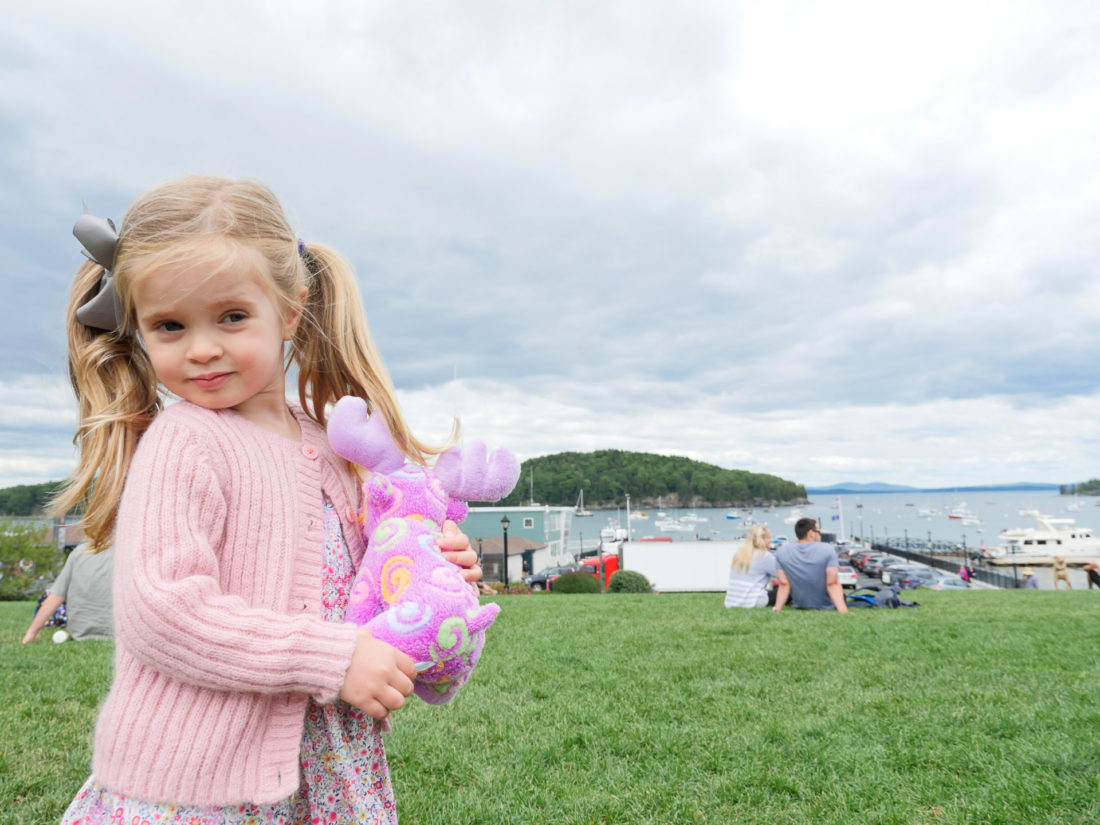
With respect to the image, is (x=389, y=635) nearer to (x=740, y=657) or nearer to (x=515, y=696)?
(x=515, y=696)

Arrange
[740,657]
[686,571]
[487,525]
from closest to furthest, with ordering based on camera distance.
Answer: [740,657]
[686,571]
[487,525]

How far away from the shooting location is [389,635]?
57.9 inches

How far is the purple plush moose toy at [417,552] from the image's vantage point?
152cm

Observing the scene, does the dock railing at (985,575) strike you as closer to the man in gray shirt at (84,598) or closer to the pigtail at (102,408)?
the man in gray shirt at (84,598)

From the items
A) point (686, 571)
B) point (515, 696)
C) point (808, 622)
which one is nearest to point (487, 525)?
point (686, 571)

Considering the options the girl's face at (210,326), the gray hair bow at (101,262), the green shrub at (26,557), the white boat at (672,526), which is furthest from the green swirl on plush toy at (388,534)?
the white boat at (672,526)

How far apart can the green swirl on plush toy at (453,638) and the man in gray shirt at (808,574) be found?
33.7 feet

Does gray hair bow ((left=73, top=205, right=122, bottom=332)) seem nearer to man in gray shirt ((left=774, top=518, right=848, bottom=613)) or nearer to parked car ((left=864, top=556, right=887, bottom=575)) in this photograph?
man in gray shirt ((left=774, top=518, right=848, bottom=613))

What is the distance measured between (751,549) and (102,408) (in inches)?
449

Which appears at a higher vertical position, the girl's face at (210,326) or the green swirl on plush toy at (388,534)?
the girl's face at (210,326)

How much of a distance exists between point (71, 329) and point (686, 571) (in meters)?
29.7

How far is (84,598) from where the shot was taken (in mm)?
Answer: 8086

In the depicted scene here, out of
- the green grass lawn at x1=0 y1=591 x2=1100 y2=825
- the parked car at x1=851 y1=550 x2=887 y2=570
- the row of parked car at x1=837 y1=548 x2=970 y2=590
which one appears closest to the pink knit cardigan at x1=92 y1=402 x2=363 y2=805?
the green grass lawn at x1=0 y1=591 x2=1100 y2=825

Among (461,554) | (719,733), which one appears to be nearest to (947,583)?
(719,733)
